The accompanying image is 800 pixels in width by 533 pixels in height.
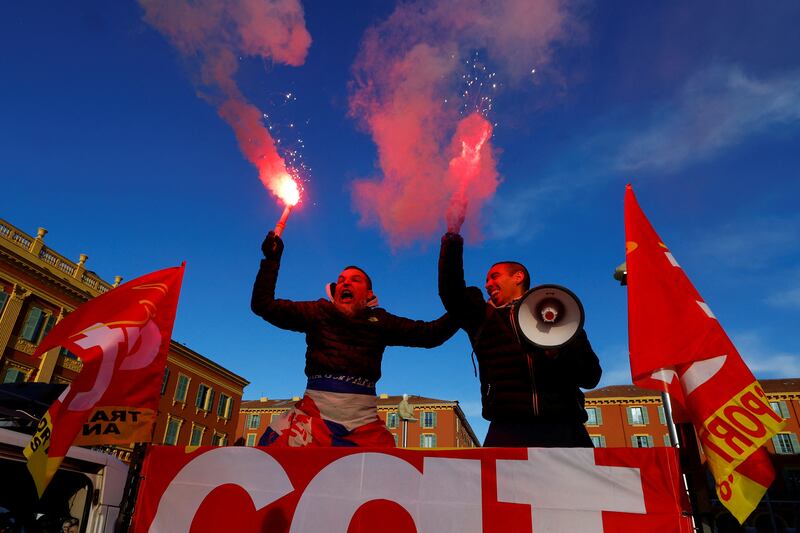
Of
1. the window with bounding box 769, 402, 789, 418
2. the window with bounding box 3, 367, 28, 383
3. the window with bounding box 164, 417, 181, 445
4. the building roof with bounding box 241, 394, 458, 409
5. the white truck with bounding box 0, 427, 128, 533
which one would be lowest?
the white truck with bounding box 0, 427, 128, 533

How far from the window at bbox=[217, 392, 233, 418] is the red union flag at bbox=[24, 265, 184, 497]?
4116 cm

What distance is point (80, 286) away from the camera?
29.2 metres

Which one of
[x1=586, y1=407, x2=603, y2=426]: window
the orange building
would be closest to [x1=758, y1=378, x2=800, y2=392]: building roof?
[x1=586, y1=407, x2=603, y2=426]: window

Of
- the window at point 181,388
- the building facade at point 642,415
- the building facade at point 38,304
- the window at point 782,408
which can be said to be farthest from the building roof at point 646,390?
the building facade at point 38,304

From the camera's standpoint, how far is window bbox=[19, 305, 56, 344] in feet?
85.2

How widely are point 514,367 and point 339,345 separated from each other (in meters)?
1.58

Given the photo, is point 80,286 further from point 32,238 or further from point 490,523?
point 490,523

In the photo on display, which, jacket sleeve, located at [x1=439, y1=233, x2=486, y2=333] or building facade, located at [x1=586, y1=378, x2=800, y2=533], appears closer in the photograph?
jacket sleeve, located at [x1=439, y1=233, x2=486, y2=333]

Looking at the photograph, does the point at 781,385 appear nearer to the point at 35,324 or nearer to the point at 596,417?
the point at 596,417

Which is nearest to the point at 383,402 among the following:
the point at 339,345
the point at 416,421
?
the point at 416,421

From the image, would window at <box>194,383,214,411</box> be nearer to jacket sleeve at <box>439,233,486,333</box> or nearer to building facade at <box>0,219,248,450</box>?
building facade at <box>0,219,248,450</box>

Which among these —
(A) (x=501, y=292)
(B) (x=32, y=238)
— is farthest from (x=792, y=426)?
(B) (x=32, y=238)

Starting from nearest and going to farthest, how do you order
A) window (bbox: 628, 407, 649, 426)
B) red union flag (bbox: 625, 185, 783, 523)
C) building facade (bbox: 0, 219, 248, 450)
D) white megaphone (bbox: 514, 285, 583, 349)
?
red union flag (bbox: 625, 185, 783, 523), white megaphone (bbox: 514, 285, 583, 349), building facade (bbox: 0, 219, 248, 450), window (bbox: 628, 407, 649, 426)

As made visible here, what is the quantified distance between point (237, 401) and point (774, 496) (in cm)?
4783
